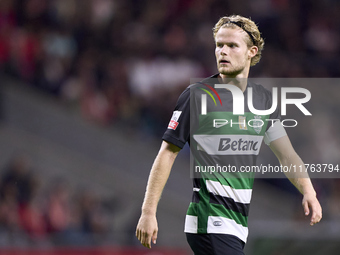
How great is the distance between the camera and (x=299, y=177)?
4258 millimetres

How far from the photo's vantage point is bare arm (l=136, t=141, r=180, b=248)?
3.73 metres

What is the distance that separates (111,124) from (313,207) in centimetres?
739

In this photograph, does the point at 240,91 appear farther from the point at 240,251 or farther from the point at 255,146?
the point at 240,251

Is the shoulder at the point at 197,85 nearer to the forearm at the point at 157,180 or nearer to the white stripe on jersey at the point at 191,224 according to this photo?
the forearm at the point at 157,180

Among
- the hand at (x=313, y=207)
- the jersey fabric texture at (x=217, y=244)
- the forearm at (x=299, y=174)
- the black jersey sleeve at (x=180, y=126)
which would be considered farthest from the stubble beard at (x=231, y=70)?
the jersey fabric texture at (x=217, y=244)

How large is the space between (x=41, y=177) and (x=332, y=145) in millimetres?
5002

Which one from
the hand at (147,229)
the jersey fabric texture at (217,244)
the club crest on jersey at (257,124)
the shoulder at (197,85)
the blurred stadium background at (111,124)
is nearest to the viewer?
the hand at (147,229)

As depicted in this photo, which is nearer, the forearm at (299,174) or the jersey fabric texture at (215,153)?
the jersey fabric texture at (215,153)

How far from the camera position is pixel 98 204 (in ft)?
31.8

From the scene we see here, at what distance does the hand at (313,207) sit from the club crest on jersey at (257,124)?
0.55m

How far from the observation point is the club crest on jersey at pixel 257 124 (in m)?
4.26

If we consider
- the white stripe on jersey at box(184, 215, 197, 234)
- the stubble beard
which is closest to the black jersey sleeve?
the stubble beard

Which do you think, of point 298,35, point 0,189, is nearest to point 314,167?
point 298,35

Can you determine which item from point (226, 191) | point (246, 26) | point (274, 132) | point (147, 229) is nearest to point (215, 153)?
point (226, 191)
